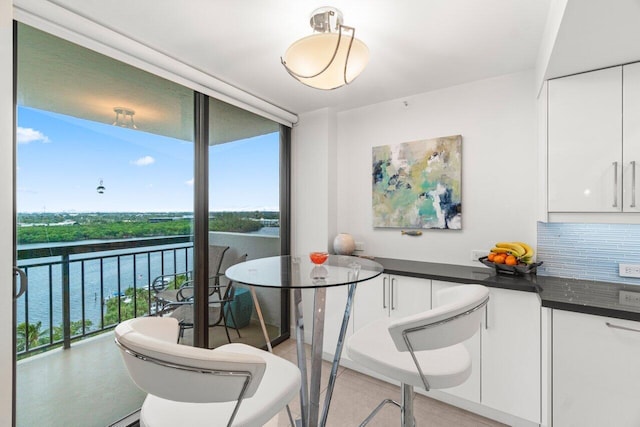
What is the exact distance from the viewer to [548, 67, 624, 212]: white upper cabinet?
1732 mm

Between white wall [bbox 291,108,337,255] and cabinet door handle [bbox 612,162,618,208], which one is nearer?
cabinet door handle [bbox 612,162,618,208]

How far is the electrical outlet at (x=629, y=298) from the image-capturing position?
1.59 metres

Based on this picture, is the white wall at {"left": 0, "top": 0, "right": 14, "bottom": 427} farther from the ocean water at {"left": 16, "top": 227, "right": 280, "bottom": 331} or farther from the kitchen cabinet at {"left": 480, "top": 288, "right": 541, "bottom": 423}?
the kitchen cabinet at {"left": 480, "top": 288, "right": 541, "bottom": 423}

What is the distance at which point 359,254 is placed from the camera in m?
3.09

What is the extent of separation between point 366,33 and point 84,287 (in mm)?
2233

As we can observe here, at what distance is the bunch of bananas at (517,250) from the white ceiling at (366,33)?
4.38 feet

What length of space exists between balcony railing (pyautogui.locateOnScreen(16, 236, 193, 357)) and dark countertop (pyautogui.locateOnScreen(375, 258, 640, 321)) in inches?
69.9

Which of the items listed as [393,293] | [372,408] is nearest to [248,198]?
[393,293]

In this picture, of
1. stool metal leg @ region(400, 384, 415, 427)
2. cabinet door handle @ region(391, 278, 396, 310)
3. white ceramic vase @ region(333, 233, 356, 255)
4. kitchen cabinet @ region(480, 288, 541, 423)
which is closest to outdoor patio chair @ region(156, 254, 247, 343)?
white ceramic vase @ region(333, 233, 356, 255)

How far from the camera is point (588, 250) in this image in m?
2.06

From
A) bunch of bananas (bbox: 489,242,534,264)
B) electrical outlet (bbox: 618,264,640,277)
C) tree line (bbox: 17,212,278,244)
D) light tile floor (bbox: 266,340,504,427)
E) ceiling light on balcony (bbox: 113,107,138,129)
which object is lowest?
light tile floor (bbox: 266,340,504,427)

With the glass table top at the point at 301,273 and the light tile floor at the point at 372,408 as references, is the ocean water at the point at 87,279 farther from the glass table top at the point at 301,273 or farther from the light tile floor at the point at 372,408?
the light tile floor at the point at 372,408

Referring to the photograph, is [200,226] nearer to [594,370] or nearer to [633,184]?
[594,370]

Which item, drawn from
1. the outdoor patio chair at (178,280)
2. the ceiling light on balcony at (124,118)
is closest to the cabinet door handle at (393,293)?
the outdoor patio chair at (178,280)
